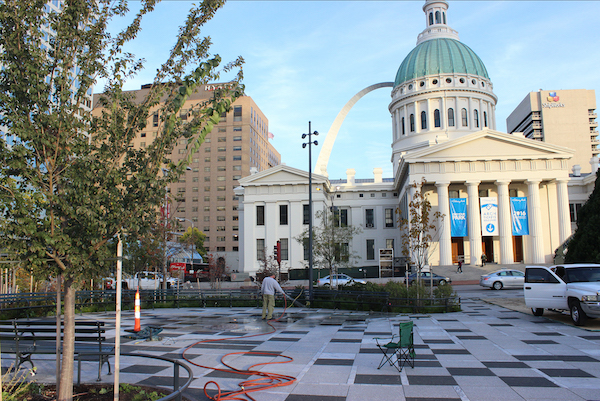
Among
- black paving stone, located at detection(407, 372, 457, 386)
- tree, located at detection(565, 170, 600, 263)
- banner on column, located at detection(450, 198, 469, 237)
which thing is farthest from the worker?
banner on column, located at detection(450, 198, 469, 237)

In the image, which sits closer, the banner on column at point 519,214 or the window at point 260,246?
the banner on column at point 519,214

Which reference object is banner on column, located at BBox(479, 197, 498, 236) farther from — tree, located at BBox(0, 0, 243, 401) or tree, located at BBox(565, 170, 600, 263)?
tree, located at BBox(0, 0, 243, 401)

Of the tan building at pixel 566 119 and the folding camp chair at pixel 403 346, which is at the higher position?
the tan building at pixel 566 119

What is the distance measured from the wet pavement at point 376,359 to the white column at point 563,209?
4243 centimetres

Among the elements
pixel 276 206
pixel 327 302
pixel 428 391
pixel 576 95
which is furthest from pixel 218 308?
pixel 576 95

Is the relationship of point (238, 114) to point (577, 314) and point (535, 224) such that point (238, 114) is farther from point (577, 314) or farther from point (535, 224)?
point (577, 314)

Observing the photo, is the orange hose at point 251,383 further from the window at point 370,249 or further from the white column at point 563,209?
the window at point 370,249

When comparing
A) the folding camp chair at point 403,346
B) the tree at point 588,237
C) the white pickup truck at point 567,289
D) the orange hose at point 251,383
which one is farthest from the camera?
the tree at point 588,237

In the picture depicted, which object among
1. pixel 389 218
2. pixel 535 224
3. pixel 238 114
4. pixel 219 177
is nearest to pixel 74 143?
pixel 535 224

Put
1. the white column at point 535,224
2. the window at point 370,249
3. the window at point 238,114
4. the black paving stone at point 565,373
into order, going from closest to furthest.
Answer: the black paving stone at point 565,373 < the white column at point 535,224 < the window at point 370,249 < the window at point 238,114

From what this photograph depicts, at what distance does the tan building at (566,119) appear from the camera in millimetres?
130000

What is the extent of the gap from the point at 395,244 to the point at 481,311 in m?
47.8

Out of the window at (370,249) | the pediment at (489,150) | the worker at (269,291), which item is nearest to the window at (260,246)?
the window at (370,249)

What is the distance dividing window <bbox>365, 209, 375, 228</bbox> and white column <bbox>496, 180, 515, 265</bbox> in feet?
64.2
